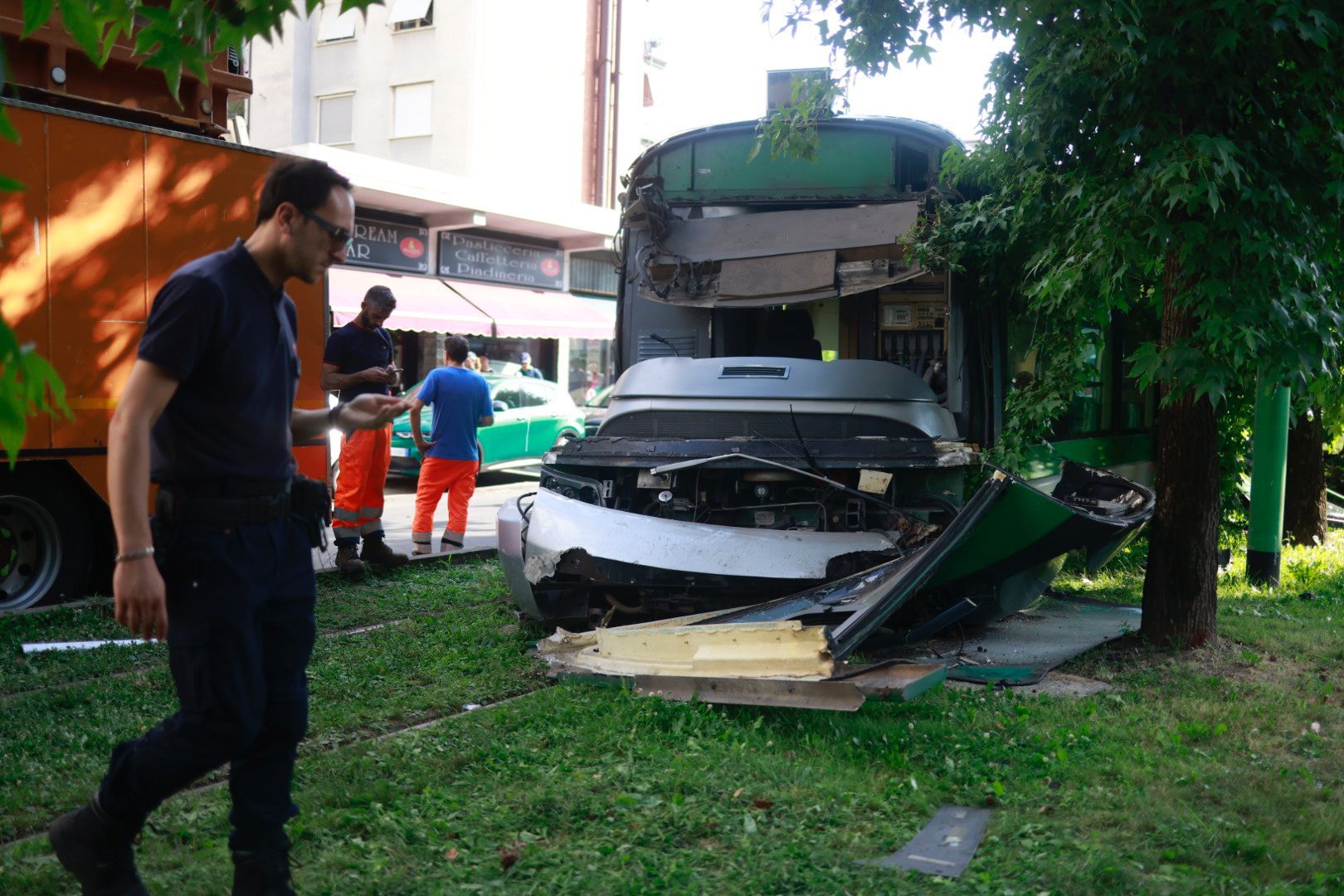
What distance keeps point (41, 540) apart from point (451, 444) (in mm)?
2966

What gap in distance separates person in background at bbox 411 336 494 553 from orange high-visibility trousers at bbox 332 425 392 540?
28.4 inches

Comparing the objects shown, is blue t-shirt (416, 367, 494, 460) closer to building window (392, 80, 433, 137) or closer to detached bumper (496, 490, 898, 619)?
detached bumper (496, 490, 898, 619)

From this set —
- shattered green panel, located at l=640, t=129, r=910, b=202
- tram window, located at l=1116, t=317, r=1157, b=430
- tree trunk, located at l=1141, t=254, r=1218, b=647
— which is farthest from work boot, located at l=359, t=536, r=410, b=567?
tram window, located at l=1116, t=317, r=1157, b=430

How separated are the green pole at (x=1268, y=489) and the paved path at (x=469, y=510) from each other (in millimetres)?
5379

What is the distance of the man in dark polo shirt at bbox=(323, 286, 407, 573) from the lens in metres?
8.29

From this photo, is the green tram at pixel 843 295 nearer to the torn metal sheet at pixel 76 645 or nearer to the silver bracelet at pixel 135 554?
the torn metal sheet at pixel 76 645

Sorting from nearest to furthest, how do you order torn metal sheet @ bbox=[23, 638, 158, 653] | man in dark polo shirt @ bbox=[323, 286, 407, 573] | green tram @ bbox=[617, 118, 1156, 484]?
torn metal sheet @ bbox=[23, 638, 158, 653]
green tram @ bbox=[617, 118, 1156, 484]
man in dark polo shirt @ bbox=[323, 286, 407, 573]

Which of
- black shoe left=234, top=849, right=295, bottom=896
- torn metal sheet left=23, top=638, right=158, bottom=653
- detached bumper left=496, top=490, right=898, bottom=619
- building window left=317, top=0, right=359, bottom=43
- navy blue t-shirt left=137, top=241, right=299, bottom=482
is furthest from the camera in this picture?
building window left=317, top=0, right=359, bottom=43

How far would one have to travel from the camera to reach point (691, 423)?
6688mm

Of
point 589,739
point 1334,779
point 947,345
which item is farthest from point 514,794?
point 947,345

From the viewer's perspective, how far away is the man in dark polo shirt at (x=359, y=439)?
8.29 m

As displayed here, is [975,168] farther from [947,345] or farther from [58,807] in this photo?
[58,807]

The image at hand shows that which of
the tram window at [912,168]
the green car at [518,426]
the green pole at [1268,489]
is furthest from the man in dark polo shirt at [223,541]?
the green car at [518,426]

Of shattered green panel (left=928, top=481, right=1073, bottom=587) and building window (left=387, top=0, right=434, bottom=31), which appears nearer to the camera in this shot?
shattered green panel (left=928, top=481, right=1073, bottom=587)
